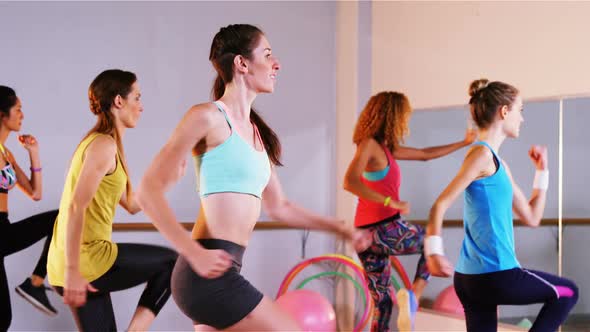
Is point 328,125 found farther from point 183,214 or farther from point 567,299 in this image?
point 567,299

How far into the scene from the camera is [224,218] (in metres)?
2.42

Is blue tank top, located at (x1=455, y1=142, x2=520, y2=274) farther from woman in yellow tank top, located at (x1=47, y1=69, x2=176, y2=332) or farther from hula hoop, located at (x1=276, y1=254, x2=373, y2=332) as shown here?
hula hoop, located at (x1=276, y1=254, x2=373, y2=332)

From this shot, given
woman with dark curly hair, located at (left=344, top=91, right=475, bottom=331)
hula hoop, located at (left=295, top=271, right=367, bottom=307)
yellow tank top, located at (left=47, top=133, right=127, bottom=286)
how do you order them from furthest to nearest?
hula hoop, located at (left=295, top=271, right=367, bottom=307)
woman with dark curly hair, located at (left=344, top=91, right=475, bottom=331)
yellow tank top, located at (left=47, top=133, right=127, bottom=286)

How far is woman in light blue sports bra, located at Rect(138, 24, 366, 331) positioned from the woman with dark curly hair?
210 cm

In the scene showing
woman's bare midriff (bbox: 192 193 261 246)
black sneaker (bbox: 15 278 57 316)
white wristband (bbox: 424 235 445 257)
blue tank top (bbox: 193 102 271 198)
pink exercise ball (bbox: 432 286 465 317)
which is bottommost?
pink exercise ball (bbox: 432 286 465 317)

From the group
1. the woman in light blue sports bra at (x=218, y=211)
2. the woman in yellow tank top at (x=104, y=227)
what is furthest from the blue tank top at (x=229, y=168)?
the woman in yellow tank top at (x=104, y=227)

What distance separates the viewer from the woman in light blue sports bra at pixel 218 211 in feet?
7.67

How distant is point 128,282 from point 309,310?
2.12 metres

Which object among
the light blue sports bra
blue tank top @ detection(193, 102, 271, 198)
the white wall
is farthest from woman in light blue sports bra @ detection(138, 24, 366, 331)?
the white wall

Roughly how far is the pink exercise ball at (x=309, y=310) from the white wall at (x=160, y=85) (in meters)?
0.63

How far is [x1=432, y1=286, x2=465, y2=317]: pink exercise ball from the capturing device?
17.8ft

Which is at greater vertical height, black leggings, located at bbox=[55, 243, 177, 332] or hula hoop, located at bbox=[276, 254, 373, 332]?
black leggings, located at bbox=[55, 243, 177, 332]

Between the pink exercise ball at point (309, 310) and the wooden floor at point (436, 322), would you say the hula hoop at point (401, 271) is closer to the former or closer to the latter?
the wooden floor at point (436, 322)

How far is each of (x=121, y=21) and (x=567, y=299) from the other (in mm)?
3683
